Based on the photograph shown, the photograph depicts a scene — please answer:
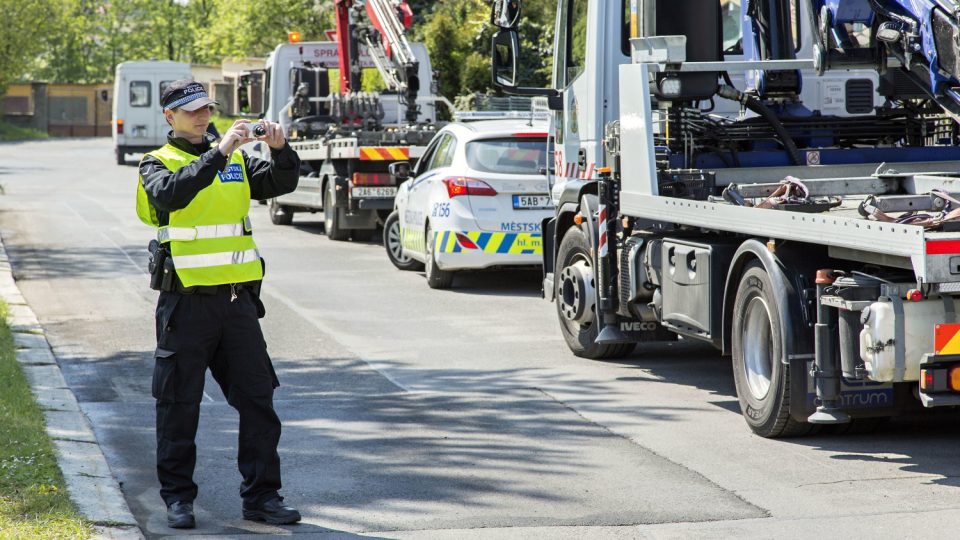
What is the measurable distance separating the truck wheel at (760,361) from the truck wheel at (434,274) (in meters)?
6.50

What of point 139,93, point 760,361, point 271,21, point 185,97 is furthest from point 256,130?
point 139,93

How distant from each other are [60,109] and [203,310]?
71585 mm

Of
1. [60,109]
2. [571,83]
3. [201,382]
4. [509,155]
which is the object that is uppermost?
[60,109]

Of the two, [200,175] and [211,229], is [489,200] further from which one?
[200,175]

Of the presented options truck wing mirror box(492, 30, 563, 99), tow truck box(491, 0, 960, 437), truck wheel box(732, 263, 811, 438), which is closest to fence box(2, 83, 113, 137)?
truck wing mirror box(492, 30, 563, 99)

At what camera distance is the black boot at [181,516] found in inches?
227

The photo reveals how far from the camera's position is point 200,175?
561 centimetres

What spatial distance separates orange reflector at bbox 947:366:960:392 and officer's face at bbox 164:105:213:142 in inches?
134

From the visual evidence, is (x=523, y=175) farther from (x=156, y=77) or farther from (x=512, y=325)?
(x=156, y=77)

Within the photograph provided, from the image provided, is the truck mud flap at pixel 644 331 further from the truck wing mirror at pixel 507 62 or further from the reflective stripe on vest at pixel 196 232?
the reflective stripe on vest at pixel 196 232

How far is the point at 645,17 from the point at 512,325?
132 inches

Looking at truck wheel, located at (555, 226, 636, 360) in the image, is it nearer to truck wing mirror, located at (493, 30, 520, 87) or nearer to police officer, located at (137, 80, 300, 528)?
truck wing mirror, located at (493, 30, 520, 87)

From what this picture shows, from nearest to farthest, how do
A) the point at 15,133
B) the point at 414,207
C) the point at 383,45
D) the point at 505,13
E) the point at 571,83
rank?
1. the point at 505,13
2. the point at 571,83
3. the point at 414,207
4. the point at 383,45
5. the point at 15,133

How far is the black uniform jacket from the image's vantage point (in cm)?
562
